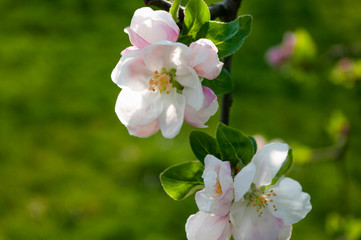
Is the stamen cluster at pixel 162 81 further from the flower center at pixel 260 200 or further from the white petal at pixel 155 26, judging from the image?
the flower center at pixel 260 200

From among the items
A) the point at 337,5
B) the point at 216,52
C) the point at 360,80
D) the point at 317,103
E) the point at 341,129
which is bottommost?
the point at 317,103

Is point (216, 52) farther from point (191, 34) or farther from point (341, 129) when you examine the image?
point (341, 129)

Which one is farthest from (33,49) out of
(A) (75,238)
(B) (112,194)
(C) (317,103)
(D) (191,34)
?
(D) (191,34)

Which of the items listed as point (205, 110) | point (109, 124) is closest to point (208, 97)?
point (205, 110)

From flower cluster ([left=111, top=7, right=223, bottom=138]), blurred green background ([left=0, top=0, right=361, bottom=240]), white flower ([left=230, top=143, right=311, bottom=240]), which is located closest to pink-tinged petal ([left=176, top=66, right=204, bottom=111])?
flower cluster ([left=111, top=7, right=223, bottom=138])

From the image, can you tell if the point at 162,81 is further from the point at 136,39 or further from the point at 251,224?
the point at 251,224

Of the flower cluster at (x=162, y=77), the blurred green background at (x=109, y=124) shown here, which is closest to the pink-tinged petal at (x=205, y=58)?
the flower cluster at (x=162, y=77)
